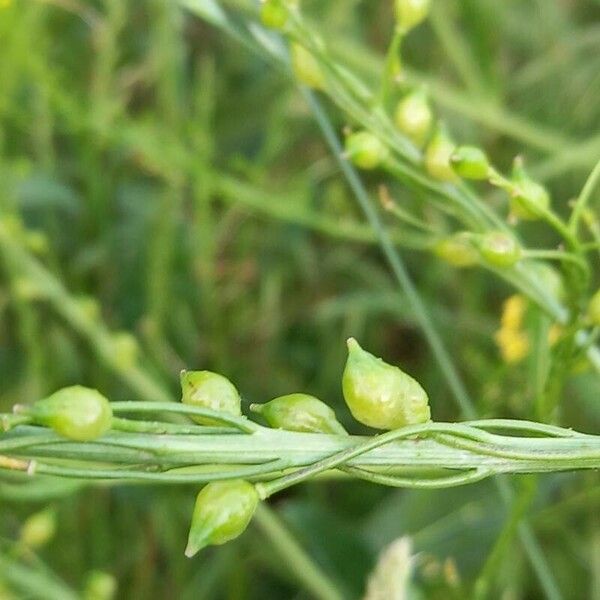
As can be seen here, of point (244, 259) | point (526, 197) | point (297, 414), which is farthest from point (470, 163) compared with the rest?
point (244, 259)

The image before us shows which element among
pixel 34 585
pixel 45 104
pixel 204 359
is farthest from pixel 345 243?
pixel 34 585

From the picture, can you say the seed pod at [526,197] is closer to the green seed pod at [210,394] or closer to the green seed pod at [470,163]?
the green seed pod at [470,163]

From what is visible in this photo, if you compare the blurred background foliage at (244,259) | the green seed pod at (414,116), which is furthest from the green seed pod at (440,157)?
the blurred background foliage at (244,259)

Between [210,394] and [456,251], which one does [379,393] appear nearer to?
[210,394]

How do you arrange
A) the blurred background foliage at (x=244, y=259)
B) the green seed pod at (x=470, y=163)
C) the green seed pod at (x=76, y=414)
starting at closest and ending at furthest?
the green seed pod at (x=76, y=414), the green seed pod at (x=470, y=163), the blurred background foliage at (x=244, y=259)

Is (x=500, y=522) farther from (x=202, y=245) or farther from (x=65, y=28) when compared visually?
(x=65, y=28)

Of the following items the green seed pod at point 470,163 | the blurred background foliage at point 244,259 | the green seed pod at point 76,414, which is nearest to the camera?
the green seed pod at point 76,414

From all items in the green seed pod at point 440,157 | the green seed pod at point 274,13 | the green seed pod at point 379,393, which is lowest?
the green seed pod at point 379,393

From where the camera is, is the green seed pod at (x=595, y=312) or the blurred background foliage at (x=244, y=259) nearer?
the green seed pod at (x=595, y=312)
